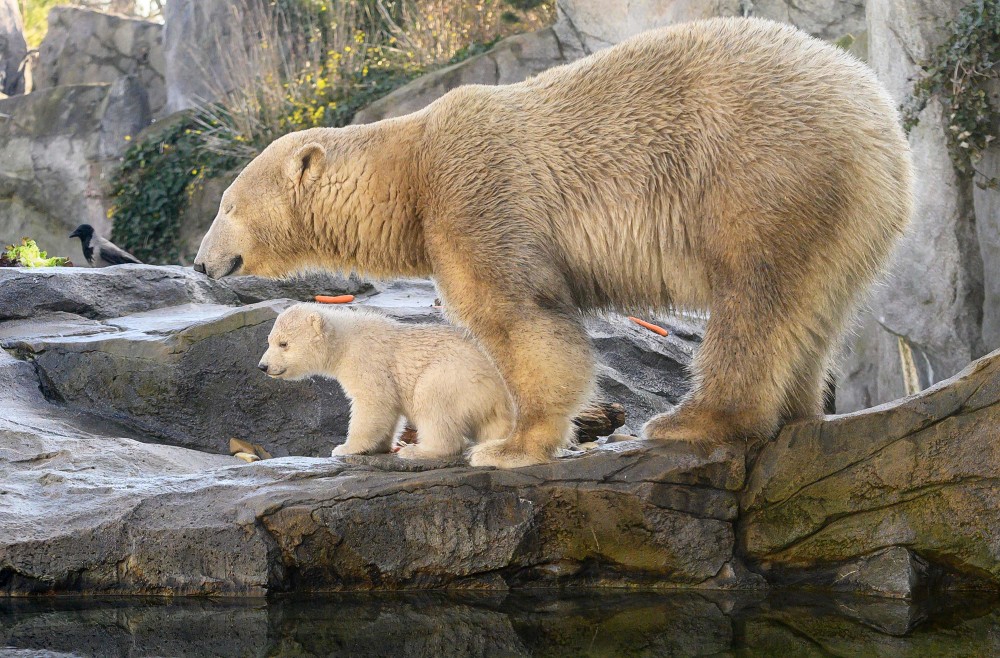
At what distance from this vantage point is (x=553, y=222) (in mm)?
4594

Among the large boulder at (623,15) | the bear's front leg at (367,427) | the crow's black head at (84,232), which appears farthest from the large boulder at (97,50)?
the bear's front leg at (367,427)

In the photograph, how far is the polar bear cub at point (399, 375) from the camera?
4.77m

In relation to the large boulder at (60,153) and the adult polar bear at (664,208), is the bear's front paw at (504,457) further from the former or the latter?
the large boulder at (60,153)

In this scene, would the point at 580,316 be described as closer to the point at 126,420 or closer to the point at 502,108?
the point at 502,108

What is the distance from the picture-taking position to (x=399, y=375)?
4875mm

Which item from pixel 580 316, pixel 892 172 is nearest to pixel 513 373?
pixel 580 316

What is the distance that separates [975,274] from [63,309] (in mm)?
7413

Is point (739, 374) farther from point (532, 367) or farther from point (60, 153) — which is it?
point (60, 153)

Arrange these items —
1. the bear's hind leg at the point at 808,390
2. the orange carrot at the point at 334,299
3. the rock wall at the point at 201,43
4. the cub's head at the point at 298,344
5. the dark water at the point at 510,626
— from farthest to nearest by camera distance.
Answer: the rock wall at the point at 201,43 → the orange carrot at the point at 334,299 → the cub's head at the point at 298,344 → the bear's hind leg at the point at 808,390 → the dark water at the point at 510,626

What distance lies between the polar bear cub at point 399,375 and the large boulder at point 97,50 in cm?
1754

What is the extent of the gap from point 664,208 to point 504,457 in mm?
1252

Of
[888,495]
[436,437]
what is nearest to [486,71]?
[436,437]

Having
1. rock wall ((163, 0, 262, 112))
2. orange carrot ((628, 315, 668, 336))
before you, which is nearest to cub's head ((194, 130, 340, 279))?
orange carrot ((628, 315, 668, 336))

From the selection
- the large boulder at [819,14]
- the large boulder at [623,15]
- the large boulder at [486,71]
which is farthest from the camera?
the large boulder at [486,71]
